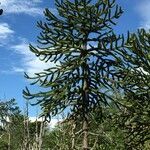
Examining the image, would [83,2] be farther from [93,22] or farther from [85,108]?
[85,108]

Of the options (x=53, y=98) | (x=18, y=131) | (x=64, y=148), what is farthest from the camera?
(x=18, y=131)

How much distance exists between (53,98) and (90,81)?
1.61m

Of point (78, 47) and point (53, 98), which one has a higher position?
point (78, 47)

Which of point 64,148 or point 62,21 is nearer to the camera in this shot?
point 62,21

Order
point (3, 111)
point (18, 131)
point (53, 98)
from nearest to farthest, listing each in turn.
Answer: point (53, 98) < point (18, 131) < point (3, 111)

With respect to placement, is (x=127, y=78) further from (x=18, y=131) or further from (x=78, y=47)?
A: (x=18, y=131)

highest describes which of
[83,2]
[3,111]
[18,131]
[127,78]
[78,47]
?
[3,111]

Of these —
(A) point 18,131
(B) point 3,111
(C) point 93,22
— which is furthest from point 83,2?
(B) point 3,111

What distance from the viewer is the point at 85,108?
56.6 ft

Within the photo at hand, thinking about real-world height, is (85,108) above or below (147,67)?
below

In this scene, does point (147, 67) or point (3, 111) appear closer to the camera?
point (147, 67)

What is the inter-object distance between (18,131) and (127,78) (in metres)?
49.0

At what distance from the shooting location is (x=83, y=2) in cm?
1731

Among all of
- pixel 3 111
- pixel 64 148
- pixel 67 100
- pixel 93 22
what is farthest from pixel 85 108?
pixel 3 111
